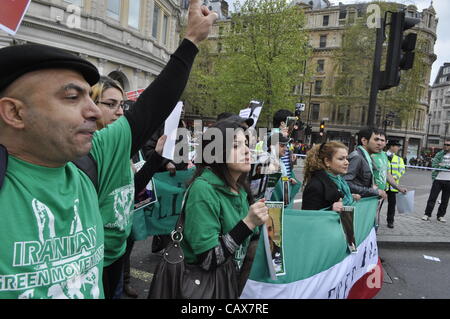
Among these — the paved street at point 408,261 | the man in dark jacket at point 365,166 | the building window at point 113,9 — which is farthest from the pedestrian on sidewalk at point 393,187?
the building window at point 113,9

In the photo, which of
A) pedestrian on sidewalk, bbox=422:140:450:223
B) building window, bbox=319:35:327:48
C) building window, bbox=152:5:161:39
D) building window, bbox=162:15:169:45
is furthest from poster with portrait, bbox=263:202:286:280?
building window, bbox=319:35:327:48

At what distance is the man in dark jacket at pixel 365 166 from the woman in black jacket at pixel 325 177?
2.41ft

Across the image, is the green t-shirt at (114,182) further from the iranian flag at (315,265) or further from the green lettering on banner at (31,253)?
the iranian flag at (315,265)

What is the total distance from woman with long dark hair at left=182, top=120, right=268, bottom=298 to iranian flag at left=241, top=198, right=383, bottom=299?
0.26 m

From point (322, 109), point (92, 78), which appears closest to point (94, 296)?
point (92, 78)

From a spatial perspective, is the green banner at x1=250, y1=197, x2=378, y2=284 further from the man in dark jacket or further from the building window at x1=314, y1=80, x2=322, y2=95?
the building window at x1=314, y1=80, x2=322, y2=95

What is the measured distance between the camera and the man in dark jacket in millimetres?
4405

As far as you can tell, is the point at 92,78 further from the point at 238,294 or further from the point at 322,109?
the point at 322,109

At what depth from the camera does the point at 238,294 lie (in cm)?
199

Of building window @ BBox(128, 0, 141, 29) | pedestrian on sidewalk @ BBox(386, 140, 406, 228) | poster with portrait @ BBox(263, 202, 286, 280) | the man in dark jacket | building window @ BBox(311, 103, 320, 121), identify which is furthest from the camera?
building window @ BBox(311, 103, 320, 121)

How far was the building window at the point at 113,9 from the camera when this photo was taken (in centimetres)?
1991

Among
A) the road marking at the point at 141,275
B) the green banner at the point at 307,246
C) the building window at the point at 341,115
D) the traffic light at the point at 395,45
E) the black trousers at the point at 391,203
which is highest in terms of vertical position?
the building window at the point at 341,115

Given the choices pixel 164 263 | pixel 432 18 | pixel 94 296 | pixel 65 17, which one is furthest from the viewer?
pixel 432 18

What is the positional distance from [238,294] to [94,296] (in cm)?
107
